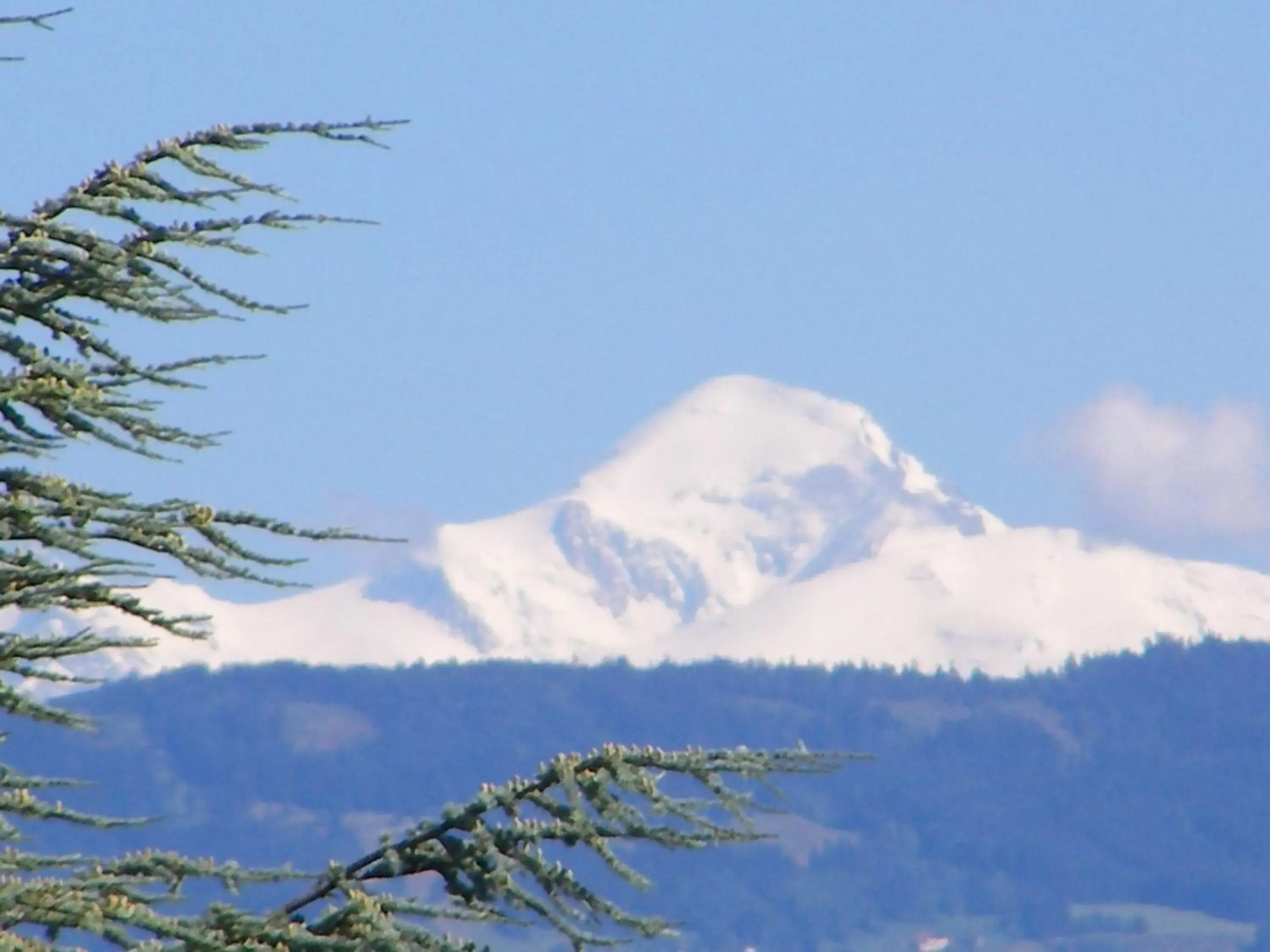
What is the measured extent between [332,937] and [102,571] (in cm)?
161

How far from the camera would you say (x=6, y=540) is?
313 inches

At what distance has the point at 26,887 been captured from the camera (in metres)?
6.94

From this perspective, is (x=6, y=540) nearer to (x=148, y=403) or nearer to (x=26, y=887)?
(x=148, y=403)

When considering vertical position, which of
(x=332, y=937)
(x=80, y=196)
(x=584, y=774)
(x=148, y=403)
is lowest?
(x=332, y=937)

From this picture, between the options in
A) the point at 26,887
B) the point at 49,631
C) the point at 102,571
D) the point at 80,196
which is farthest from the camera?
the point at 49,631

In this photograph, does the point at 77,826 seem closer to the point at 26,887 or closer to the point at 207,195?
the point at 26,887

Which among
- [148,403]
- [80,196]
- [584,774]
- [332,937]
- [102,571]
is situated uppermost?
[80,196]

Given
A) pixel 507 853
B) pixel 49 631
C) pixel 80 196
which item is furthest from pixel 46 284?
pixel 507 853

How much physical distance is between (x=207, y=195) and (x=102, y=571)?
4.99 feet

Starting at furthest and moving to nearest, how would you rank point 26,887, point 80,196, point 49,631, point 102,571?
point 49,631 → point 80,196 → point 102,571 → point 26,887

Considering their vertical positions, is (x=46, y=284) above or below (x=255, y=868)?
above

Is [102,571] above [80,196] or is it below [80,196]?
below

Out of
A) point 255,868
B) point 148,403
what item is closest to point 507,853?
point 255,868

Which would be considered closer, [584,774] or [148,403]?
[584,774]
